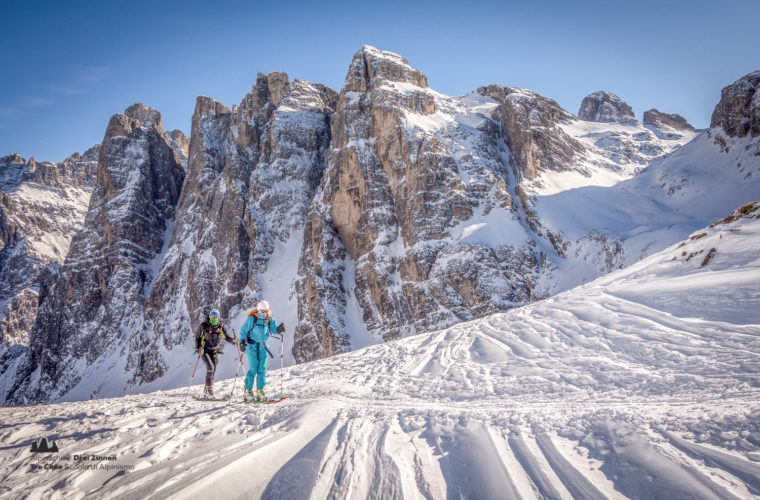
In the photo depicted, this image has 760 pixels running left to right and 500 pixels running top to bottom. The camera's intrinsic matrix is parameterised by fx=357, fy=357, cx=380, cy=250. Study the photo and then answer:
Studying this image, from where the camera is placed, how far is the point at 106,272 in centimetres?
8319

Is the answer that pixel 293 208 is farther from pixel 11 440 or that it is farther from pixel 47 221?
pixel 47 221

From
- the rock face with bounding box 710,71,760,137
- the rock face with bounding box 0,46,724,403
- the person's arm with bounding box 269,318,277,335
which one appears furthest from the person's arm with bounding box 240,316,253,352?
the rock face with bounding box 710,71,760,137

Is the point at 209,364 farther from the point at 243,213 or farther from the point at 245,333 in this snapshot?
the point at 243,213

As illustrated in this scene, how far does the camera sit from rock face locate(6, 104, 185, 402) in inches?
3083

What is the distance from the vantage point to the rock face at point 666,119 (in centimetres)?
10950

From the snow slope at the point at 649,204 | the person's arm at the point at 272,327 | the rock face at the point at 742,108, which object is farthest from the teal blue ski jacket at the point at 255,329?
the rock face at the point at 742,108

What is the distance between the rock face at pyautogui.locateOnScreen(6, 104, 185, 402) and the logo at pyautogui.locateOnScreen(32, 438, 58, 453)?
8843 cm

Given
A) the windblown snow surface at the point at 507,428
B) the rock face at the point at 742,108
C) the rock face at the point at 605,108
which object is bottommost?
the windblown snow surface at the point at 507,428

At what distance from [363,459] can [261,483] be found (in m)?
1.15

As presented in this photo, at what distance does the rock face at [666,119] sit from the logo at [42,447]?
141m

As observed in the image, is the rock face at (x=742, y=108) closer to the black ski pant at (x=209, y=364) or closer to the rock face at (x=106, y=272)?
the black ski pant at (x=209, y=364)

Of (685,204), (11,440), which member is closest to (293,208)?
(685,204)

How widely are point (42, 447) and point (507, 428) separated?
20.0 ft

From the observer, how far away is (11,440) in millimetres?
5102
